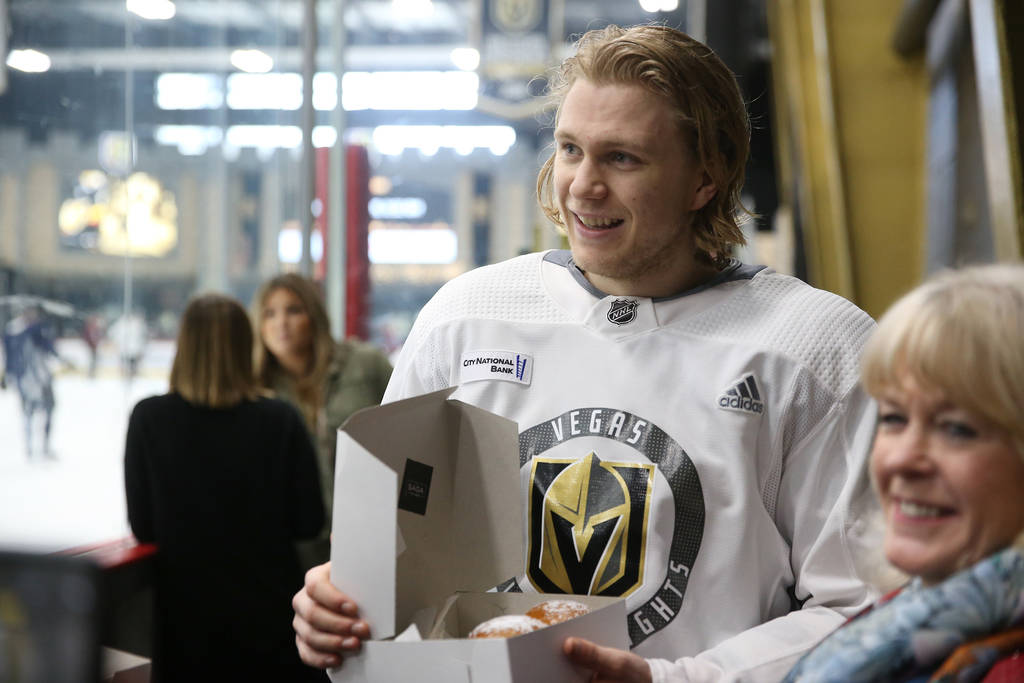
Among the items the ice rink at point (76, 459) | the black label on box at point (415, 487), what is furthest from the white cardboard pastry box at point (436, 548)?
the ice rink at point (76, 459)

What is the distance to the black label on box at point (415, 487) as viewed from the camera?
1262 mm

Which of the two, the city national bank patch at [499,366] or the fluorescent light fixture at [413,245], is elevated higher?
Result: the fluorescent light fixture at [413,245]

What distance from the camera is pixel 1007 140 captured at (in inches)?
117

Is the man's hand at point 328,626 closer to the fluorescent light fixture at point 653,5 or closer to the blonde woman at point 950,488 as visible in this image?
the blonde woman at point 950,488

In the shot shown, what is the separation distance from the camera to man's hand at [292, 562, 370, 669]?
47.0 inches

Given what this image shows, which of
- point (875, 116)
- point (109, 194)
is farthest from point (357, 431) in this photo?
point (875, 116)

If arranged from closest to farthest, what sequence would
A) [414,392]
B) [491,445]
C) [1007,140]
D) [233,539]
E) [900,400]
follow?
1. [900,400]
2. [491,445]
3. [414,392]
4. [1007,140]
5. [233,539]

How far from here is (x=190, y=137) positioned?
15.1 ft

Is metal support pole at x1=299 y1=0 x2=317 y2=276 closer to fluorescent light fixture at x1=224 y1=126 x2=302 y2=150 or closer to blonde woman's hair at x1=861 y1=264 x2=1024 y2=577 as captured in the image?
fluorescent light fixture at x1=224 y1=126 x2=302 y2=150

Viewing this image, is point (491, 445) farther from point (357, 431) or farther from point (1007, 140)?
point (1007, 140)

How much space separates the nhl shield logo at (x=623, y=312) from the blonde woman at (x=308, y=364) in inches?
110

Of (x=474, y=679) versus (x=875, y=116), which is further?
(x=875, y=116)

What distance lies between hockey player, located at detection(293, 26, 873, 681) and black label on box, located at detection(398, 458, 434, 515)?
155mm

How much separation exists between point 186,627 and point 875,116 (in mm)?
6287
